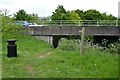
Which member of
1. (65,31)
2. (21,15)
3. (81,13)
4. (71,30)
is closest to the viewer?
(71,30)

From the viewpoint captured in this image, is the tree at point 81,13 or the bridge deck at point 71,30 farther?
the tree at point 81,13

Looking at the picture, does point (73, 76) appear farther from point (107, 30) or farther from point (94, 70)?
point (107, 30)

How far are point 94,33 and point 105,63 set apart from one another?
2380cm

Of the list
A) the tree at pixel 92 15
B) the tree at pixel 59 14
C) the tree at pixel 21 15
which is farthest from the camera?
the tree at pixel 92 15

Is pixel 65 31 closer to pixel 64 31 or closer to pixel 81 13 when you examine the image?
pixel 64 31

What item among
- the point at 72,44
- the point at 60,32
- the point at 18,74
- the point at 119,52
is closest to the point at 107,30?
the point at 60,32

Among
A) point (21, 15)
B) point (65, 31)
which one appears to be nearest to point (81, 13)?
point (21, 15)

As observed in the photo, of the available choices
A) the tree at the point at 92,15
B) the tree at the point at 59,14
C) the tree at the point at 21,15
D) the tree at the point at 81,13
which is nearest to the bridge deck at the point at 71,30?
the tree at the point at 59,14

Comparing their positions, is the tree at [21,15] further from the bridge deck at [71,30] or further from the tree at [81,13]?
the bridge deck at [71,30]

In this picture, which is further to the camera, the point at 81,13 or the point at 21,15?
the point at 81,13

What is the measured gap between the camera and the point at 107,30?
34.8 m

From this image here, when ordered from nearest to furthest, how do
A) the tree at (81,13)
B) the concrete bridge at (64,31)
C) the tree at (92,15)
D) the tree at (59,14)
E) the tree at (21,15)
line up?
1. the concrete bridge at (64,31)
2. the tree at (59,14)
3. the tree at (21,15)
4. the tree at (92,15)
5. the tree at (81,13)

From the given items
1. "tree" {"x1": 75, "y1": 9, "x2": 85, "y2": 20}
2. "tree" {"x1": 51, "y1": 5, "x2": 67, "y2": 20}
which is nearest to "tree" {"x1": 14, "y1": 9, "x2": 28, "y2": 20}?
"tree" {"x1": 51, "y1": 5, "x2": 67, "y2": 20}

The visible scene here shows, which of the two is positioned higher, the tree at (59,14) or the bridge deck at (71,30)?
the tree at (59,14)
